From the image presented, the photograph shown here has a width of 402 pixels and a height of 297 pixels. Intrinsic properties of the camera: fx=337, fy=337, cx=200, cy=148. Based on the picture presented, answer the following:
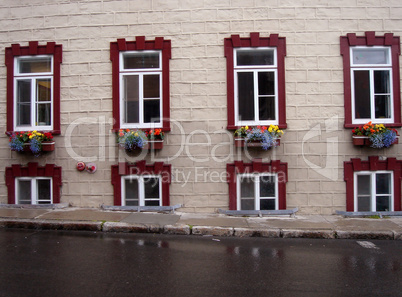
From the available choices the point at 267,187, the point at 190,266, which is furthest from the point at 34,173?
the point at 267,187

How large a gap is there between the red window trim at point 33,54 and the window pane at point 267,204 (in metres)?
5.33

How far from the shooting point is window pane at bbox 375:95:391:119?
825 centimetres

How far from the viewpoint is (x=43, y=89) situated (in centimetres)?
863

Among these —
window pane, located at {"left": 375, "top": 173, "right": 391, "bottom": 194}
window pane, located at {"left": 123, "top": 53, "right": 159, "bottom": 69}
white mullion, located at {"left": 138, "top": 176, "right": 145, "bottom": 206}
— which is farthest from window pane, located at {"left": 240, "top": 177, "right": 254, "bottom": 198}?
window pane, located at {"left": 123, "top": 53, "right": 159, "bottom": 69}

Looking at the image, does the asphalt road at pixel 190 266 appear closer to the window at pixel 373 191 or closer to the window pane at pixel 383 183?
the window at pixel 373 191

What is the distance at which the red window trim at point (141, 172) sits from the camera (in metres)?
8.24

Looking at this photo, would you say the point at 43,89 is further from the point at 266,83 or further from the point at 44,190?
the point at 266,83

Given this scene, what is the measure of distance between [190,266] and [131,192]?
3927 mm

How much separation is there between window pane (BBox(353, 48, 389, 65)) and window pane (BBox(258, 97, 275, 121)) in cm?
226

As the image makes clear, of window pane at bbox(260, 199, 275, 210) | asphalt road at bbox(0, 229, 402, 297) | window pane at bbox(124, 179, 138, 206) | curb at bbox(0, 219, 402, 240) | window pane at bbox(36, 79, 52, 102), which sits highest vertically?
window pane at bbox(36, 79, 52, 102)

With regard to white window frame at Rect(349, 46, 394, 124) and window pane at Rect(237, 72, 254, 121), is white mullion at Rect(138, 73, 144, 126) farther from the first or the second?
white window frame at Rect(349, 46, 394, 124)

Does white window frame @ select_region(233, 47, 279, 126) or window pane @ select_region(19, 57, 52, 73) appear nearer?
white window frame @ select_region(233, 47, 279, 126)

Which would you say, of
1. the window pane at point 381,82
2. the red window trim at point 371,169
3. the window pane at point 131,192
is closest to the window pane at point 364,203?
the red window trim at point 371,169

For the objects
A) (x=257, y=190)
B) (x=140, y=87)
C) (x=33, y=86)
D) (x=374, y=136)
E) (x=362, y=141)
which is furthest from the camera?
(x=33, y=86)
